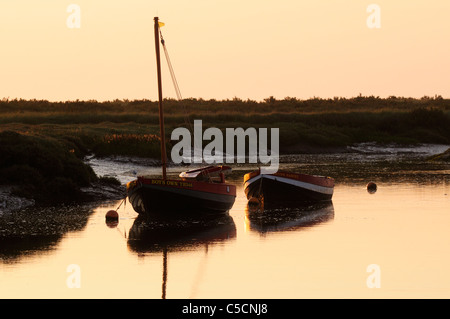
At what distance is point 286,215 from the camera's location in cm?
3469

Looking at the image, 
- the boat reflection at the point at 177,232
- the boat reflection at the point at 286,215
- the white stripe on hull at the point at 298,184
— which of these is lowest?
the boat reflection at the point at 286,215

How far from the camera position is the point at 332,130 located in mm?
95250

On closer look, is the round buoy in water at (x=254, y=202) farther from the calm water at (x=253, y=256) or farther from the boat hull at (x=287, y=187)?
the boat hull at (x=287, y=187)

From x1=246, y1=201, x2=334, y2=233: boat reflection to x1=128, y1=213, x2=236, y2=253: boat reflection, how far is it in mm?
960

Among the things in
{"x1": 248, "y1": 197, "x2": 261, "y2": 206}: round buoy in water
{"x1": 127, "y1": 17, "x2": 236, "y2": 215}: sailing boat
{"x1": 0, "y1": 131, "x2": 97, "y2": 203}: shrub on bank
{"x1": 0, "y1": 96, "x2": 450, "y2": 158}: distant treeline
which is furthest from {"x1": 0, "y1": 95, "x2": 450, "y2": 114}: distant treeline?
{"x1": 127, "y1": 17, "x2": 236, "y2": 215}: sailing boat

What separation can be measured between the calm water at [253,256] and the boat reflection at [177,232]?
0.03 meters

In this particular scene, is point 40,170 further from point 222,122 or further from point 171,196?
point 222,122

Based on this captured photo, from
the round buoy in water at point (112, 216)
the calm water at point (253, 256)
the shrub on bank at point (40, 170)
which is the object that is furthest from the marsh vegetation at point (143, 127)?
the round buoy in water at point (112, 216)

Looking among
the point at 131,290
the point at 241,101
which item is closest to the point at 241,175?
the point at 131,290

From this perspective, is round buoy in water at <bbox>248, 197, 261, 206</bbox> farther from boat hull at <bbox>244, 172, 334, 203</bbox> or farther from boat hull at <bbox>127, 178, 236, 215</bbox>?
boat hull at <bbox>127, 178, 236, 215</bbox>

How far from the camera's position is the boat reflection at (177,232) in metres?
26.3

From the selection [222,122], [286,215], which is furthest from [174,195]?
[222,122]

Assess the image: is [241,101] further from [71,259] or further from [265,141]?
[71,259]

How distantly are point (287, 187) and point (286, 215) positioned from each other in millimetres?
4353
